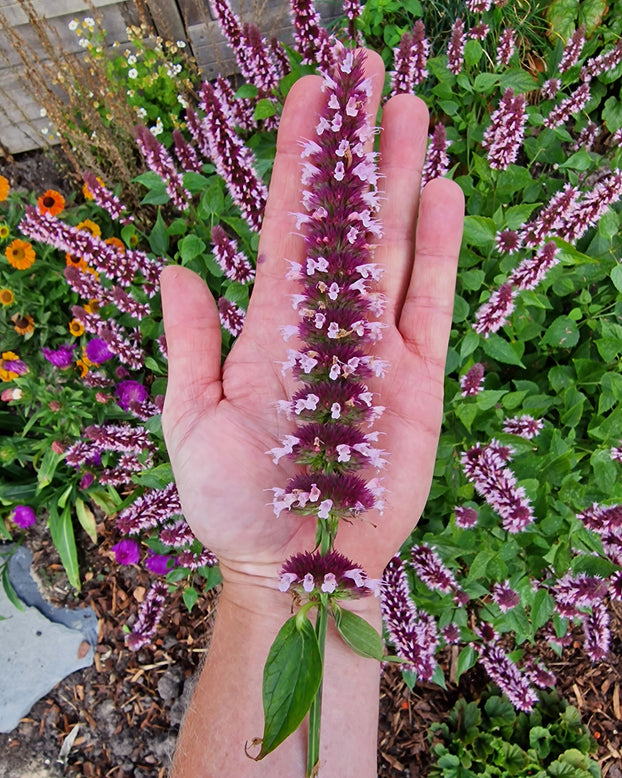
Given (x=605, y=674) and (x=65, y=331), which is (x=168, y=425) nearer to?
(x=65, y=331)

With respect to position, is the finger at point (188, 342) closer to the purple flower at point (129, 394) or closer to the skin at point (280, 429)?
the skin at point (280, 429)

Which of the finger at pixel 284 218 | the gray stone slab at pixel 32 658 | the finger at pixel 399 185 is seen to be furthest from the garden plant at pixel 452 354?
the gray stone slab at pixel 32 658

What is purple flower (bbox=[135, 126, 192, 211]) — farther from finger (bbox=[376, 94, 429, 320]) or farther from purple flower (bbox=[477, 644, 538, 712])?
purple flower (bbox=[477, 644, 538, 712])

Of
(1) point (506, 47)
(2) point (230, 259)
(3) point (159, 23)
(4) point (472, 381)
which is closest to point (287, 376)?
(2) point (230, 259)

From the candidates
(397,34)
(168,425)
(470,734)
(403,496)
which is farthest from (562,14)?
(470,734)

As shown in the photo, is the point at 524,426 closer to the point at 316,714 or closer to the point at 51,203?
the point at 316,714

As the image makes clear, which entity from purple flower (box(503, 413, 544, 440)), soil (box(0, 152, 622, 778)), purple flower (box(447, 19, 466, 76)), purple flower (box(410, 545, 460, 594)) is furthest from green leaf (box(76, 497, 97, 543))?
purple flower (box(447, 19, 466, 76))
